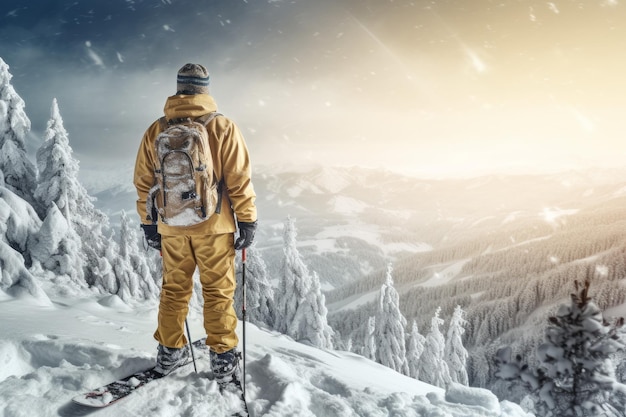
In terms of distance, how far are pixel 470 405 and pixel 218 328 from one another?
281 cm

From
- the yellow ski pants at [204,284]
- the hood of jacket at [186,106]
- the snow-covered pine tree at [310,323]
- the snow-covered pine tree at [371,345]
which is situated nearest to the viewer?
the hood of jacket at [186,106]

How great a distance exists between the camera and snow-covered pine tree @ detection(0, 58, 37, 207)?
39.7 ft

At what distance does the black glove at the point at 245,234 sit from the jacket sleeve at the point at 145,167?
1018 mm

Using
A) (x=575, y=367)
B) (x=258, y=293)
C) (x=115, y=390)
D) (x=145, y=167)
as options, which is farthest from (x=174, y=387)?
(x=258, y=293)

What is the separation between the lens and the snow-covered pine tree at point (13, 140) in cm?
1210

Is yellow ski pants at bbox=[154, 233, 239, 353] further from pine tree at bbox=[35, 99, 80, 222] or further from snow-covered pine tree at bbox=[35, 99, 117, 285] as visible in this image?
pine tree at bbox=[35, 99, 80, 222]

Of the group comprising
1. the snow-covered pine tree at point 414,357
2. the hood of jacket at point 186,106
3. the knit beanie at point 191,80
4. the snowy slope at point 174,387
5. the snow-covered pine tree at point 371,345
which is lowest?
the snow-covered pine tree at point 414,357

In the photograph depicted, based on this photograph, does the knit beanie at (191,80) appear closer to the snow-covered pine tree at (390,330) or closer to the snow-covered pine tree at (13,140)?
the snow-covered pine tree at (13,140)

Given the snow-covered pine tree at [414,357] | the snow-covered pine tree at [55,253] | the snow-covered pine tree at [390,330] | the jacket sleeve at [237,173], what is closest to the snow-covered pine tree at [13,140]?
the snow-covered pine tree at [55,253]

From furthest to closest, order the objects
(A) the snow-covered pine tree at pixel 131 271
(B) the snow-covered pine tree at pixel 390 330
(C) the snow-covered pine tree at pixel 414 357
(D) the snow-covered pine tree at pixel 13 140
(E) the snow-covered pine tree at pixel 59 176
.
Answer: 1. (C) the snow-covered pine tree at pixel 414 357
2. (B) the snow-covered pine tree at pixel 390 330
3. (A) the snow-covered pine tree at pixel 131 271
4. (E) the snow-covered pine tree at pixel 59 176
5. (D) the snow-covered pine tree at pixel 13 140

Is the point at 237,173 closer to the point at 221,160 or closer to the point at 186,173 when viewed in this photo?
the point at 221,160

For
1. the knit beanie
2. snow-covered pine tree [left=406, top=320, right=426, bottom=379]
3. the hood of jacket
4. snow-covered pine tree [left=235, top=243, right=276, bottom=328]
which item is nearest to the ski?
the hood of jacket

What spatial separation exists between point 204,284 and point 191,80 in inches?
79.6

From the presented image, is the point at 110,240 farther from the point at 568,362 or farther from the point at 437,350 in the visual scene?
the point at 437,350
